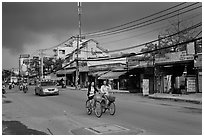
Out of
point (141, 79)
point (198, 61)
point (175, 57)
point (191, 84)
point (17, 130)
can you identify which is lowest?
point (17, 130)

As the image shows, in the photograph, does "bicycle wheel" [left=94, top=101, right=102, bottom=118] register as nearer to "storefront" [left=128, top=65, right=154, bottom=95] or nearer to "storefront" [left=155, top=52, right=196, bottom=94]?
"storefront" [left=155, top=52, right=196, bottom=94]

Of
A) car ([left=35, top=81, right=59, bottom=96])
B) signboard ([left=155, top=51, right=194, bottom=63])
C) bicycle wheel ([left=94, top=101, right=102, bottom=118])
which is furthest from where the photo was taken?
car ([left=35, top=81, right=59, bottom=96])

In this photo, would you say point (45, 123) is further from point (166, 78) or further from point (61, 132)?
point (166, 78)

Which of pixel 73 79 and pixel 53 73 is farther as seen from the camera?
pixel 53 73

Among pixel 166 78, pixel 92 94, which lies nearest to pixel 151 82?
pixel 166 78

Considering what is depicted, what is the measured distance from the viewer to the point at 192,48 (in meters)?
23.9

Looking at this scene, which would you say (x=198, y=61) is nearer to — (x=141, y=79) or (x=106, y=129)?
(x=141, y=79)

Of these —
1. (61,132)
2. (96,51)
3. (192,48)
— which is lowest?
(61,132)

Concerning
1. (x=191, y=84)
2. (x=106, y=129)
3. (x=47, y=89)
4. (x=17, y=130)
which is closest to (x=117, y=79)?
(x=47, y=89)

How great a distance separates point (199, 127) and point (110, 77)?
27.7 m

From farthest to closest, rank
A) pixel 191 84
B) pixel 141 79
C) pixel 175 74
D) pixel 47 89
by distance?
1. pixel 141 79
2. pixel 175 74
3. pixel 47 89
4. pixel 191 84

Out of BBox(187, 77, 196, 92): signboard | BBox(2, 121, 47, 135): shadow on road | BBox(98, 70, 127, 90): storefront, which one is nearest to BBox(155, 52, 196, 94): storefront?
BBox(187, 77, 196, 92): signboard

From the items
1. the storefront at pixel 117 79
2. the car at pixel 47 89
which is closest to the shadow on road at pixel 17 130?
the car at pixel 47 89

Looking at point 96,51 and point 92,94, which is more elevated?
point 96,51
